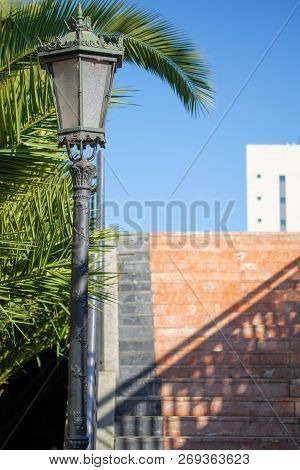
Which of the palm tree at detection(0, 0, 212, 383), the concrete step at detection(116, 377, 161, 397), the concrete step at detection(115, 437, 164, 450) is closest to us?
the palm tree at detection(0, 0, 212, 383)

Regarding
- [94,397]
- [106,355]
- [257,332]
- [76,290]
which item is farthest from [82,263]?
[257,332]

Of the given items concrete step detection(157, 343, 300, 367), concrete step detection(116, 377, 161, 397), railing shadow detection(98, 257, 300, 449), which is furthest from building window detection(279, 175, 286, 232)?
concrete step detection(116, 377, 161, 397)

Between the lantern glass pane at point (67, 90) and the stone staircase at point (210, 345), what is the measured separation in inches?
159

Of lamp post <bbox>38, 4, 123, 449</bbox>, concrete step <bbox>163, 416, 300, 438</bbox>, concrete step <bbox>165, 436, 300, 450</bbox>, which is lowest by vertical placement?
concrete step <bbox>165, 436, 300, 450</bbox>

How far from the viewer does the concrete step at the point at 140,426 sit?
7.57m

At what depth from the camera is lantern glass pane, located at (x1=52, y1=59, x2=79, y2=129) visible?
413cm

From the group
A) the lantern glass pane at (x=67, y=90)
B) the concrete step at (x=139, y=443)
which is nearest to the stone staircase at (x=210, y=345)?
the concrete step at (x=139, y=443)

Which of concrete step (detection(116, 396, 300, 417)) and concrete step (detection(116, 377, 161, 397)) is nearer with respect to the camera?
concrete step (detection(116, 396, 300, 417))

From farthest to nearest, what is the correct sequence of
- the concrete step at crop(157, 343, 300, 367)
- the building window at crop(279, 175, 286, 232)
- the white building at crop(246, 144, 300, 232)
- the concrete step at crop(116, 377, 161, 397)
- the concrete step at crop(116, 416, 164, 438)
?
1. the building window at crop(279, 175, 286, 232)
2. the white building at crop(246, 144, 300, 232)
3. the concrete step at crop(157, 343, 300, 367)
4. the concrete step at crop(116, 377, 161, 397)
5. the concrete step at crop(116, 416, 164, 438)

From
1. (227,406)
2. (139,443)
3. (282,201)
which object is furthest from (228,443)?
(282,201)

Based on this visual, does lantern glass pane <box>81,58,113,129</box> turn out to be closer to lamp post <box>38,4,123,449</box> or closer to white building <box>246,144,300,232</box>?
lamp post <box>38,4,123,449</box>

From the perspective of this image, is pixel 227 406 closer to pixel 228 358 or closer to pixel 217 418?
pixel 217 418
